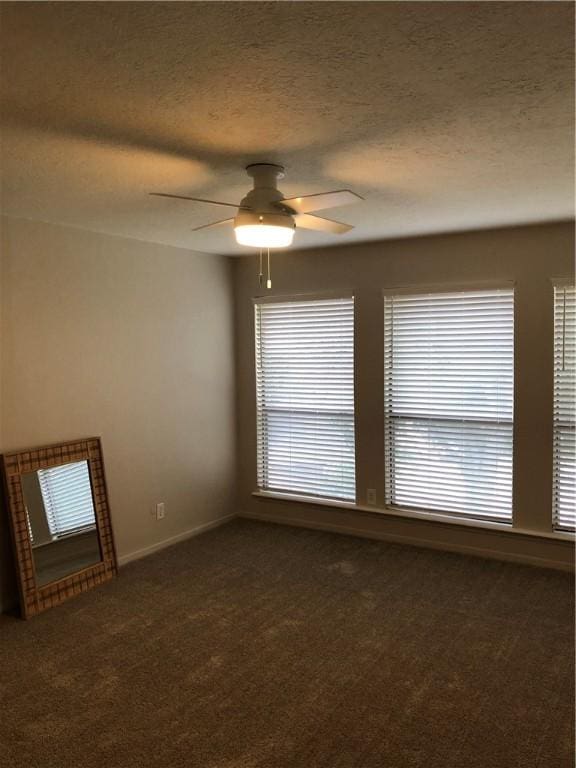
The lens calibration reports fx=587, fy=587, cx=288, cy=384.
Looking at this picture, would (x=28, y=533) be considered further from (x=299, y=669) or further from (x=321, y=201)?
(x=321, y=201)

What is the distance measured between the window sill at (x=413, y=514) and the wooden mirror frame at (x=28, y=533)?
5.45 feet

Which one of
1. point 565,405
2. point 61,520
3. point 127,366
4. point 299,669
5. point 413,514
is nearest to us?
point 299,669

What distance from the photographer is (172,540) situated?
484cm

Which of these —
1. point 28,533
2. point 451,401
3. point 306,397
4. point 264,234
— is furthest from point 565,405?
point 28,533

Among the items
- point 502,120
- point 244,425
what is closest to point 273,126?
point 502,120

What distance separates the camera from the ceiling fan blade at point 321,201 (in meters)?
2.33

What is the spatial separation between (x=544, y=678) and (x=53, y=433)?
10.5 feet

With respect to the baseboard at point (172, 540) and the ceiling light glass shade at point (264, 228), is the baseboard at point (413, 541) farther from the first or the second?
the ceiling light glass shade at point (264, 228)

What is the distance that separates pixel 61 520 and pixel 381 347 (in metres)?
2.70

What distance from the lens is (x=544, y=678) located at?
2.84 metres

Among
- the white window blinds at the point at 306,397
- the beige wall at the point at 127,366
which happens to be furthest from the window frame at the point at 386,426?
the beige wall at the point at 127,366

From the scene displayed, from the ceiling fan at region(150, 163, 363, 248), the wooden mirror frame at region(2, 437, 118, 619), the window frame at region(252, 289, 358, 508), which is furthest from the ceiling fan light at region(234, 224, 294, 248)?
the window frame at region(252, 289, 358, 508)

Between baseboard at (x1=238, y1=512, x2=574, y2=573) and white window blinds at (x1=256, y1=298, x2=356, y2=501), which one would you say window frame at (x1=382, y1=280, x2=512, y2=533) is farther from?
white window blinds at (x1=256, y1=298, x2=356, y2=501)

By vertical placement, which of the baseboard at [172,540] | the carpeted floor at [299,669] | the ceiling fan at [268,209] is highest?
the ceiling fan at [268,209]
